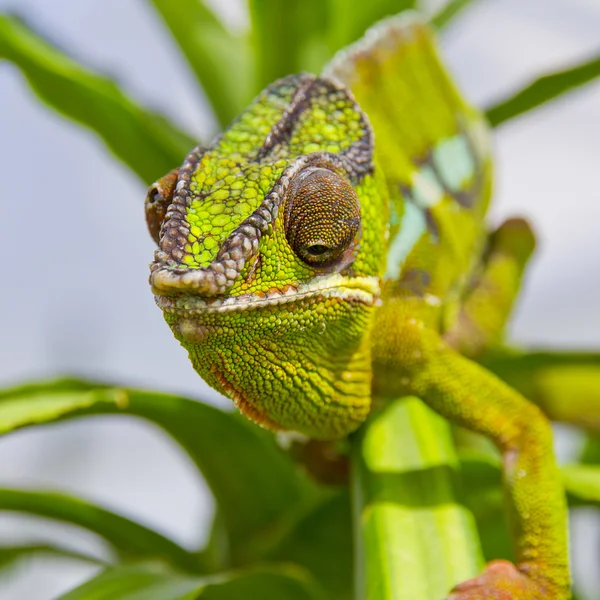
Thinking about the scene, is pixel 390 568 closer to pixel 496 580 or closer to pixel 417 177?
pixel 496 580

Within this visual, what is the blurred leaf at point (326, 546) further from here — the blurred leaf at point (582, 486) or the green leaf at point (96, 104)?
the green leaf at point (96, 104)

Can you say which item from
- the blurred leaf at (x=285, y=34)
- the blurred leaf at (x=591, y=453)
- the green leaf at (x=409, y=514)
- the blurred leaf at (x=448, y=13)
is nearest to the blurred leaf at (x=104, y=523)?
the green leaf at (x=409, y=514)

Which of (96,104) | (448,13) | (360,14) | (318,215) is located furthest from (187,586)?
(448,13)

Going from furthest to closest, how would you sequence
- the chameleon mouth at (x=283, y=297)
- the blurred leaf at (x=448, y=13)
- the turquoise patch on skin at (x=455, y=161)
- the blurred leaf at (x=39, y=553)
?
the blurred leaf at (x=448, y=13), the blurred leaf at (x=39, y=553), the turquoise patch on skin at (x=455, y=161), the chameleon mouth at (x=283, y=297)

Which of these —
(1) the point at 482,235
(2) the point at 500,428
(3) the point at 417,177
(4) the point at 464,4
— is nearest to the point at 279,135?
(3) the point at 417,177

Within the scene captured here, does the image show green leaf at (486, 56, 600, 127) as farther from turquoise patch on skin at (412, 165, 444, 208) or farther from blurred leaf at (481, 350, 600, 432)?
blurred leaf at (481, 350, 600, 432)

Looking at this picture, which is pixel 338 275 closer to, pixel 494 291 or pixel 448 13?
pixel 494 291

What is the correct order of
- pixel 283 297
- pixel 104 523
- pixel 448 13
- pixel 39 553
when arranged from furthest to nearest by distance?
pixel 448 13, pixel 39 553, pixel 104 523, pixel 283 297
